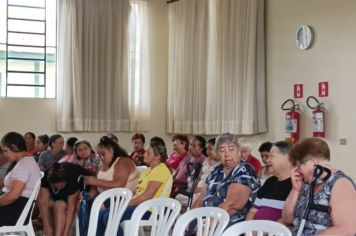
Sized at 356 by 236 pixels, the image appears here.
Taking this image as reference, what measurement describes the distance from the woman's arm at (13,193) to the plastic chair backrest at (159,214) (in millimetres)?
1200

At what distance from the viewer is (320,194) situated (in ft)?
8.66

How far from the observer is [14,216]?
13.9 feet

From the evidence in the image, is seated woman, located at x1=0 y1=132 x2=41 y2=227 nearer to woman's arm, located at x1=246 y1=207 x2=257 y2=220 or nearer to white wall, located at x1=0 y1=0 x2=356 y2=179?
woman's arm, located at x1=246 y1=207 x2=257 y2=220

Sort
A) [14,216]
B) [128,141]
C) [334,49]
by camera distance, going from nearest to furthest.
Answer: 1. [14,216]
2. [334,49]
3. [128,141]

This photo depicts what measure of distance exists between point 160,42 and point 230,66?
1.97m

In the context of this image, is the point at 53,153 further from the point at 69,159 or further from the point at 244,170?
the point at 244,170

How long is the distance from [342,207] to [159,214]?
1.33 m

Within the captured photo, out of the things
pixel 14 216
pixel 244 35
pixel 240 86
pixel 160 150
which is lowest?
pixel 14 216

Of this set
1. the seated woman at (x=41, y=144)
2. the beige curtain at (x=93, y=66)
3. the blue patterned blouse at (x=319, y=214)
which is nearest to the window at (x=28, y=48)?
the beige curtain at (x=93, y=66)

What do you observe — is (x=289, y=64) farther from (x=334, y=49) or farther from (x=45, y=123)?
(x=45, y=123)

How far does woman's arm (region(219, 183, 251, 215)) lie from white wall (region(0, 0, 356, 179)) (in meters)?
2.37

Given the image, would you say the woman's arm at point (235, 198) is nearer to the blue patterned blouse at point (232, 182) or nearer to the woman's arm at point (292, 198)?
the blue patterned blouse at point (232, 182)

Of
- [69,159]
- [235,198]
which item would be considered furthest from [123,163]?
[235,198]

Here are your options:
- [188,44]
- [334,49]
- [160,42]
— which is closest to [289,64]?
[334,49]
